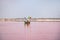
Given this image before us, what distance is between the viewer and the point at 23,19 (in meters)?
1.43

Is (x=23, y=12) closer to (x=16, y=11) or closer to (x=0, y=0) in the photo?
(x=16, y=11)

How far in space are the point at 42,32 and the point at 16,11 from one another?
0.48 metres

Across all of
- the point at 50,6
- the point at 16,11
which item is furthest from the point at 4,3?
the point at 50,6

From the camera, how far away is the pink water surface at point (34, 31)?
1.44m

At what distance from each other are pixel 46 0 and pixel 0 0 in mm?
653

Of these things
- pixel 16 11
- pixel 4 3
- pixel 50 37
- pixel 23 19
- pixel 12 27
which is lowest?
pixel 50 37

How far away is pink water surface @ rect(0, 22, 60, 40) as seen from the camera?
1.44 metres

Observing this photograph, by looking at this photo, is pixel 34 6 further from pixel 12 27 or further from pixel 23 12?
pixel 12 27

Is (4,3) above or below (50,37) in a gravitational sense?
above

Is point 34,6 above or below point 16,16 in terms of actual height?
above

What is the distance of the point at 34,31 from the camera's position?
1.46 m

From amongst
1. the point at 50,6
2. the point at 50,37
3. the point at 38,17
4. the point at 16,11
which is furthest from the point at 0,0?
the point at 50,37

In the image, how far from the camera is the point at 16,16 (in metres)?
1.42

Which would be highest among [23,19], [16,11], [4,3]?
[4,3]
